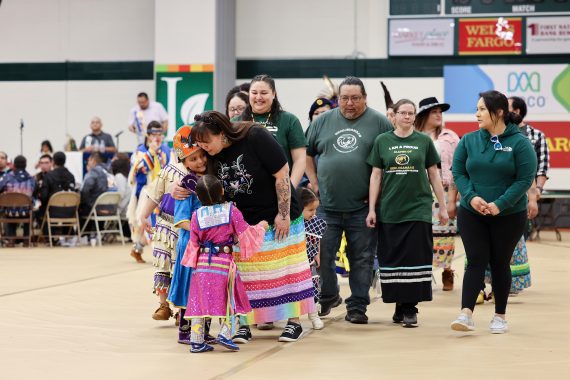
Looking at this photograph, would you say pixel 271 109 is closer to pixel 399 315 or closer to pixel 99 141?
pixel 399 315

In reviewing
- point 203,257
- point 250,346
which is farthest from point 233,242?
point 250,346

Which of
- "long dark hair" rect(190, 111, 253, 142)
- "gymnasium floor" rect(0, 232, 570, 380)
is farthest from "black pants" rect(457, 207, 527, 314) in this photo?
"long dark hair" rect(190, 111, 253, 142)

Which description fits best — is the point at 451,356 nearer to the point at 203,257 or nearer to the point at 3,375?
the point at 203,257

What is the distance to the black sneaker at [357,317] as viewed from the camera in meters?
5.93

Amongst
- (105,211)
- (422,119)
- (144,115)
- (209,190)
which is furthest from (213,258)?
(144,115)

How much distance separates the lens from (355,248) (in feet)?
19.9

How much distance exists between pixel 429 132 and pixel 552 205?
836cm

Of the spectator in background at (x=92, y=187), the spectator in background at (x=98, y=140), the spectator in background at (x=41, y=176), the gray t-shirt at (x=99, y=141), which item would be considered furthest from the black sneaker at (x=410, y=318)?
the gray t-shirt at (x=99, y=141)

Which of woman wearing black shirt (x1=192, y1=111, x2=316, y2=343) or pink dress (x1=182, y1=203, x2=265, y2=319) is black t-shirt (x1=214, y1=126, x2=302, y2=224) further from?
pink dress (x1=182, y1=203, x2=265, y2=319)

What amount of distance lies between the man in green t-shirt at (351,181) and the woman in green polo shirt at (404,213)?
0.10 m

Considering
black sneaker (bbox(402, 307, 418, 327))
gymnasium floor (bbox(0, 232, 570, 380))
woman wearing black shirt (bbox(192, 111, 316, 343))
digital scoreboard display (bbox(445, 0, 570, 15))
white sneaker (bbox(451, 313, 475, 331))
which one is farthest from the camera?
digital scoreboard display (bbox(445, 0, 570, 15))

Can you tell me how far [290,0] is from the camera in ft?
57.4

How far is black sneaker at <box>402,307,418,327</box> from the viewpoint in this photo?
5.83 metres

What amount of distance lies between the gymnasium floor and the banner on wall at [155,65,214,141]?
29.2 ft
